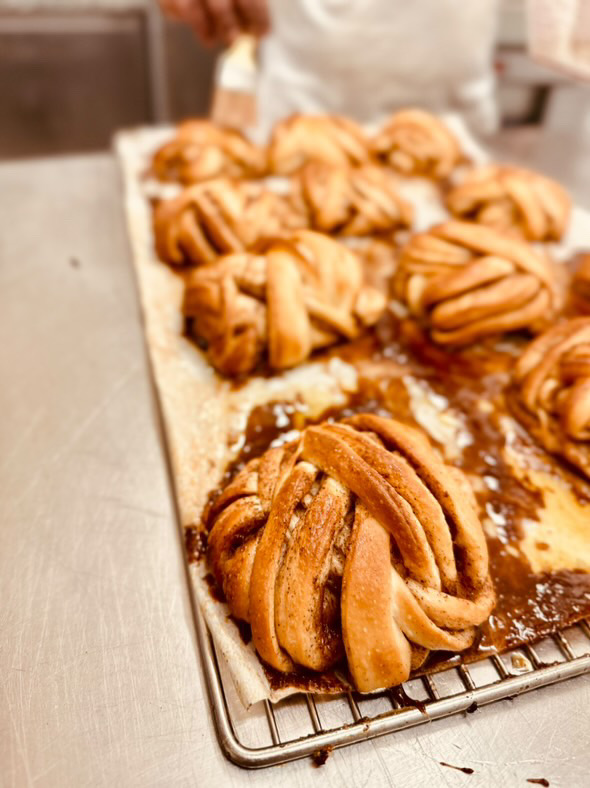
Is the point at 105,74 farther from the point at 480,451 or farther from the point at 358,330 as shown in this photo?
the point at 480,451

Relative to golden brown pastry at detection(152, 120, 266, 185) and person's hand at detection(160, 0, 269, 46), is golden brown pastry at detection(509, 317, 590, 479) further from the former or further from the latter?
person's hand at detection(160, 0, 269, 46)

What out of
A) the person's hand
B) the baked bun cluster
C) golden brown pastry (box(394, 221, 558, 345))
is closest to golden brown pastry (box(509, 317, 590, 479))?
the baked bun cluster

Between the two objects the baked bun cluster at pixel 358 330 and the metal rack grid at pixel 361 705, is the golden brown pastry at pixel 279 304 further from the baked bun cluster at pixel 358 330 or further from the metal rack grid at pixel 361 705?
the metal rack grid at pixel 361 705

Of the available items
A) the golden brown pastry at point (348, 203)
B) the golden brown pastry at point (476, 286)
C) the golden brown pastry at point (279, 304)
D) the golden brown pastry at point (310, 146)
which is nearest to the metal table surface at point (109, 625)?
the golden brown pastry at point (279, 304)

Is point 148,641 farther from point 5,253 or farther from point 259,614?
point 5,253

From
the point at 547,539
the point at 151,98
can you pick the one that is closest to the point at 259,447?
the point at 547,539

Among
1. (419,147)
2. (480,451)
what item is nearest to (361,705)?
(480,451)
